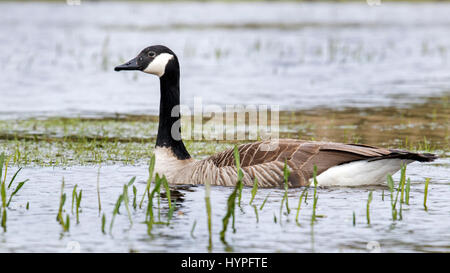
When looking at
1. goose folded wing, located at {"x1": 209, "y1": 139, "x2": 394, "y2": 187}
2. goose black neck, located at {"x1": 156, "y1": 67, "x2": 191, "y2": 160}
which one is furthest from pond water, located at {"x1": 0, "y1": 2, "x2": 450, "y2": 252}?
goose black neck, located at {"x1": 156, "y1": 67, "x2": 191, "y2": 160}

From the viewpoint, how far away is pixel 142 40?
123 feet

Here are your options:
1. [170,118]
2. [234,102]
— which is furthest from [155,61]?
[234,102]

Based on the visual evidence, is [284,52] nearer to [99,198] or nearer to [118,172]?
[118,172]

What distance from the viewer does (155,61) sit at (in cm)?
1119

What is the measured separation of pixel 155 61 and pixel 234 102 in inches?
342

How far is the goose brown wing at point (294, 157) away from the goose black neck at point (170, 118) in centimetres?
82

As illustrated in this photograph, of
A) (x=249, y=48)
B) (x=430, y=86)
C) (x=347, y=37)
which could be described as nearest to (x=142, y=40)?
(x=249, y=48)

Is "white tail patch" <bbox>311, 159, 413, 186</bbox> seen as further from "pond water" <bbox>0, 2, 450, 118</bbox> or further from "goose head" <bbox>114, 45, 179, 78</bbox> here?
"pond water" <bbox>0, 2, 450, 118</bbox>

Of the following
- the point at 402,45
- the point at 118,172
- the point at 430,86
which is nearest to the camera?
the point at 118,172

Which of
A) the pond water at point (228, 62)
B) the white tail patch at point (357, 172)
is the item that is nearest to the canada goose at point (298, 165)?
the white tail patch at point (357, 172)

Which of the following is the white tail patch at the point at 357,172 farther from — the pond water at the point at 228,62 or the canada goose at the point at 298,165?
the pond water at the point at 228,62

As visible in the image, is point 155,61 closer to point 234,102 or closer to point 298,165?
point 298,165

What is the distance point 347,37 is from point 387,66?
11529mm

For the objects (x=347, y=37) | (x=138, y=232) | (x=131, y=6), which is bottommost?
(x=138, y=232)
